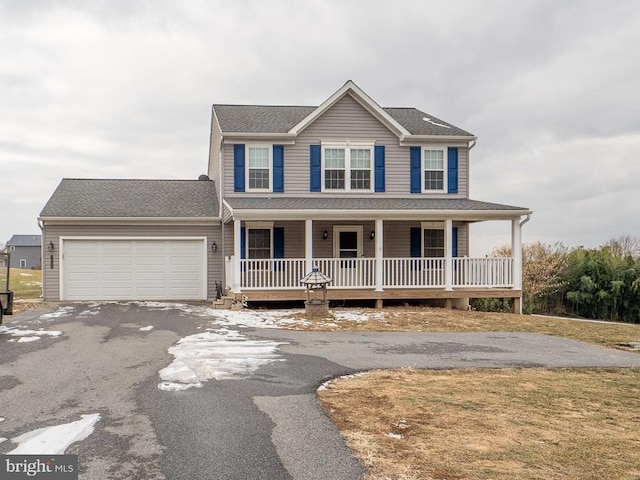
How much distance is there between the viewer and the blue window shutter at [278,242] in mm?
17266

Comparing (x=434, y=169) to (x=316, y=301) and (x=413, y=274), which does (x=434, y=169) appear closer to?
(x=413, y=274)

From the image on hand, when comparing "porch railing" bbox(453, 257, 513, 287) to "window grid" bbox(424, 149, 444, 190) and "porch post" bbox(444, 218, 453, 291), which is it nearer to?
"porch post" bbox(444, 218, 453, 291)

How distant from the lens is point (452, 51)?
1811cm

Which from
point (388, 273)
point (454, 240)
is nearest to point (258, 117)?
point (388, 273)

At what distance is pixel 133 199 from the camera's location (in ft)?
62.2

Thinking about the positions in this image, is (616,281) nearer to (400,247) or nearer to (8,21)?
(400,247)

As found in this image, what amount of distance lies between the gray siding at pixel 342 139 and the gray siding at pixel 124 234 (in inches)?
81.6

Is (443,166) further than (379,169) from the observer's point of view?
Yes

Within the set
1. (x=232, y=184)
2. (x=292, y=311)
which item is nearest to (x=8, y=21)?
(x=232, y=184)

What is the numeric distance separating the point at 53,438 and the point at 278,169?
13.7 meters

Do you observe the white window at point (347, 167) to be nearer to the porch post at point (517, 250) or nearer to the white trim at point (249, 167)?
the white trim at point (249, 167)

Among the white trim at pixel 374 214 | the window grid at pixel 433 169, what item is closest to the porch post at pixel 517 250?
the white trim at pixel 374 214

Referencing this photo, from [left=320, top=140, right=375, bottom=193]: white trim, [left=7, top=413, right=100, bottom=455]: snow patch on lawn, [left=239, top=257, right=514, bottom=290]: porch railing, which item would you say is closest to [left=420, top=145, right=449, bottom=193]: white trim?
[left=320, top=140, right=375, bottom=193]: white trim

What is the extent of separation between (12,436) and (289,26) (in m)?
15.8
